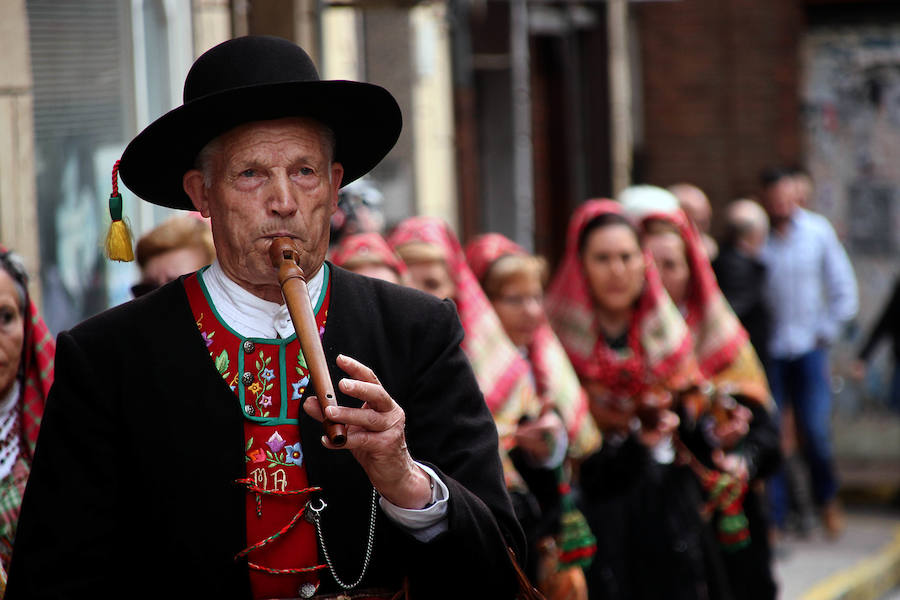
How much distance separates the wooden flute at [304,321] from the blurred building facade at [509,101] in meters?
2.34

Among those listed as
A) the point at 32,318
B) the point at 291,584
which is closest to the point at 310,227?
the point at 291,584

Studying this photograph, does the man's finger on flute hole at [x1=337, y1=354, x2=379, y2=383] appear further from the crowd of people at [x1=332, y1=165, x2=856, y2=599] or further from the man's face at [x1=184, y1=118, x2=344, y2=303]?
the crowd of people at [x1=332, y1=165, x2=856, y2=599]

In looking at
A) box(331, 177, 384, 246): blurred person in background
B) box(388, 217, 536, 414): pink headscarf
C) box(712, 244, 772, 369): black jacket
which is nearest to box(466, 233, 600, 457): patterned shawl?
box(388, 217, 536, 414): pink headscarf

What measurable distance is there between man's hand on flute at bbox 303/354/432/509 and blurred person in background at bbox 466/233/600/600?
2.37m

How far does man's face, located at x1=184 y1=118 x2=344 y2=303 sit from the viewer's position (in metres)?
2.46

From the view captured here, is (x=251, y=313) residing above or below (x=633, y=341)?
above

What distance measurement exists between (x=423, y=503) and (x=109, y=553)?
0.52 m

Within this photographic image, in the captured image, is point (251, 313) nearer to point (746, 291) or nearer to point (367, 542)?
point (367, 542)

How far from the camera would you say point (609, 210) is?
561cm

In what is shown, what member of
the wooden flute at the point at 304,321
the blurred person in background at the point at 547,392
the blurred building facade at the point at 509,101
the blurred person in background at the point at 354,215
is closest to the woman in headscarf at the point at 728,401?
the blurred person in background at the point at 547,392

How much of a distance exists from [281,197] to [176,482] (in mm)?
502

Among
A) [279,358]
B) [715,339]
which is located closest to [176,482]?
[279,358]

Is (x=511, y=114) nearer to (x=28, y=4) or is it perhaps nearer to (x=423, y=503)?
(x=28, y=4)

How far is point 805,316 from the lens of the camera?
30.7 feet
